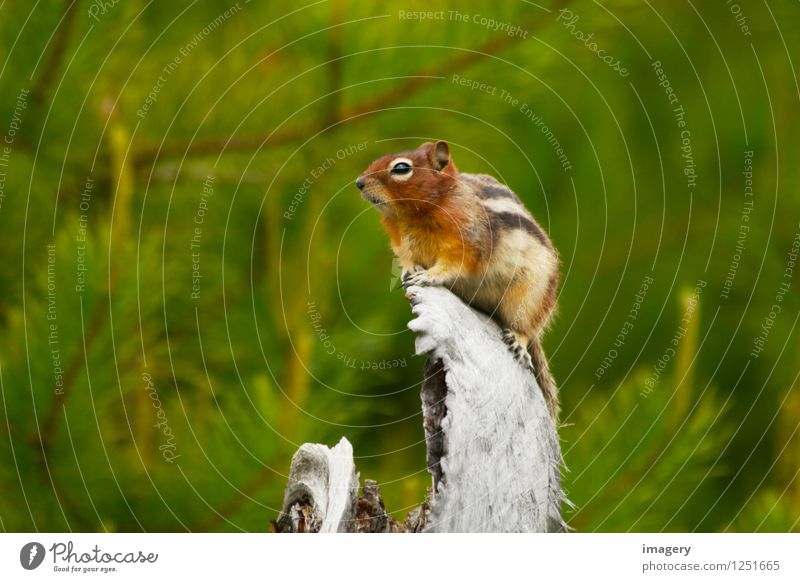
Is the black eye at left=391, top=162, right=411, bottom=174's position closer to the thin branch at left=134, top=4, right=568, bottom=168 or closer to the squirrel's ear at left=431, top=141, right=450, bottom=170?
the squirrel's ear at left=431, top=141, right=450, bottom=170

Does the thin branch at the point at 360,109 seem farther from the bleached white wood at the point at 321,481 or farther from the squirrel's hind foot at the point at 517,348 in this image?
the bleached white wood at the point at 321,481

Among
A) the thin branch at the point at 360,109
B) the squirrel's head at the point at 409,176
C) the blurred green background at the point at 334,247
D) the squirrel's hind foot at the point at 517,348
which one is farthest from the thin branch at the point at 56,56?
the squirrel's hind foot at the point at 517,348

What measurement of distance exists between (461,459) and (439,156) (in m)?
0.95

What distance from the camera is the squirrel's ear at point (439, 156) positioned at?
214cm

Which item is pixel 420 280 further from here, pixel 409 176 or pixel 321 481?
pixel 321 481

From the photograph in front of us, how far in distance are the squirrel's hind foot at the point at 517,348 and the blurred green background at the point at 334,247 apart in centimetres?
20

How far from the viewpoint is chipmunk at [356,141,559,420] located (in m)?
2.11

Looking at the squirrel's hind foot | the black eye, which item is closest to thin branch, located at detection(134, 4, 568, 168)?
the black eye

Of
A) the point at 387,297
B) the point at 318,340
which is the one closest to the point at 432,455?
the point at 318,340

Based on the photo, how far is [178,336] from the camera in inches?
84.4

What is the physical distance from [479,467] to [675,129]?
1507mm

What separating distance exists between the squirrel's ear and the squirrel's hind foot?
400 millimetres

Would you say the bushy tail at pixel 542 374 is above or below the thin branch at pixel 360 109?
below
